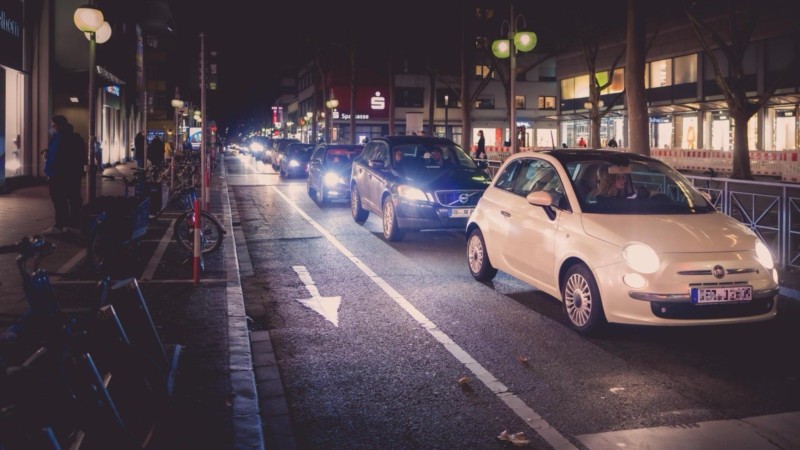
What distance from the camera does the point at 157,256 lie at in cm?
1179

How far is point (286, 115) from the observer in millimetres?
131125

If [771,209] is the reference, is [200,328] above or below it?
below

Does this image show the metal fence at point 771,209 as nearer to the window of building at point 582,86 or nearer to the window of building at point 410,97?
the window of building at point 582,86

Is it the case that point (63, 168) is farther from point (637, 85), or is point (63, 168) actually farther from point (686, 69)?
point (686, 69)

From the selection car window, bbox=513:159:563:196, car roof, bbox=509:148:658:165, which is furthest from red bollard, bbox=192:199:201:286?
car roof, bbox=509:148:658:165

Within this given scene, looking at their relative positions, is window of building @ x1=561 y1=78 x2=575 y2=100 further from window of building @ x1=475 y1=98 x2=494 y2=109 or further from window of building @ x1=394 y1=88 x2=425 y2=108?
window of building @ x1=394 y1=88 x2=425 y2=108

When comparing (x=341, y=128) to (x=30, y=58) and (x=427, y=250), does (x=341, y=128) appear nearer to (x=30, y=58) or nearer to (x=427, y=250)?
(x=30, y=58)

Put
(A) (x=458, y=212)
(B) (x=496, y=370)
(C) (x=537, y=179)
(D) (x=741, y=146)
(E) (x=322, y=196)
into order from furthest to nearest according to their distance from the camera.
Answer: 1. (D) (x=741, y=146)
2. (E) (x=322, y=196)
3. (A) (x=458, y=212)
4. (C) (x=537, y=179)
5. (B) (x=496, y=370)

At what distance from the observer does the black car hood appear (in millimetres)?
13375

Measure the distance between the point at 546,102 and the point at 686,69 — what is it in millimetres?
30155

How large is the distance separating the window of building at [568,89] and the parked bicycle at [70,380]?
62614mm

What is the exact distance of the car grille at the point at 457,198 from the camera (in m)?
13.2

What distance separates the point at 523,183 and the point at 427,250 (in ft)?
13.6

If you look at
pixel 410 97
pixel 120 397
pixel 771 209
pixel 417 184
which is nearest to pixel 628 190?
pixel 771 209
